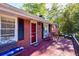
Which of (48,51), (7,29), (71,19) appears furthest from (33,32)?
(71,19)

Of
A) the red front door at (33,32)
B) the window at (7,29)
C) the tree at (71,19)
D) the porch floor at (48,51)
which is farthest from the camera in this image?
the tree at (71,19)

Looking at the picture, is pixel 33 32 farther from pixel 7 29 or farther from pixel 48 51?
pixel 7 29

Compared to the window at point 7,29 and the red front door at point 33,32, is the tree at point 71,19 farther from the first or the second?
the window at point 7,29

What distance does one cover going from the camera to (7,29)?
6.41 metres

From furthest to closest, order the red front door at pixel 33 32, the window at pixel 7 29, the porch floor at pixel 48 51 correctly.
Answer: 1. the red front door at pixel 33 32
2. the porch floor at pixel 48 51
3. the window at pixel 7 29

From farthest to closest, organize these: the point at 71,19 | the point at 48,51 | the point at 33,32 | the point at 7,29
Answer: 1. the point at 71,19
2. the point at 33,32
3. the point at 48,51
4. the point at 7,29

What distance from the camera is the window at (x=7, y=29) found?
19.6 feet

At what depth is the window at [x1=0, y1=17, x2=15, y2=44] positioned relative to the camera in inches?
235

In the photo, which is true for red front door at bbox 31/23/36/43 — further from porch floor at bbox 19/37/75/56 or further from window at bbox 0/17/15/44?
window at bbox 0/17/15/44

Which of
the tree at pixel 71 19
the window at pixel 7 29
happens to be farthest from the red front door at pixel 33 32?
the tree at pixel 71 19

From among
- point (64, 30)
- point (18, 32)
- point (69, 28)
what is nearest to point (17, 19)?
point (18, 32)

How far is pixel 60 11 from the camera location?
1778 cm

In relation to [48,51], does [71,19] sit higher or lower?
higher

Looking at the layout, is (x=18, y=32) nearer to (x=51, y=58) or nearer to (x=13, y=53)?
(x=13, y=53)
